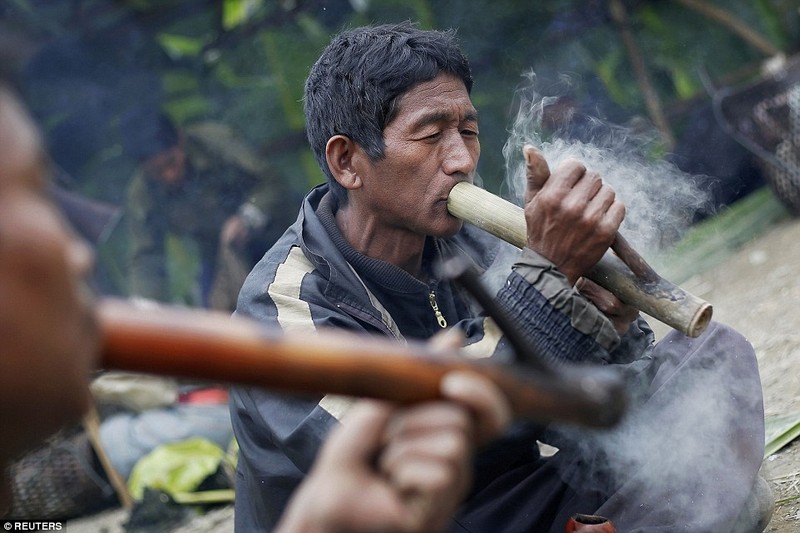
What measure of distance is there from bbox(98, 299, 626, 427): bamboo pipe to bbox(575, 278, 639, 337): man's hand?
4.47 feet

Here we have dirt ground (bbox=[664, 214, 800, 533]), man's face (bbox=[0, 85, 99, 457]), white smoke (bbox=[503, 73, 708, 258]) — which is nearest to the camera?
man's face (bbox=[0, 85, 99, 457])

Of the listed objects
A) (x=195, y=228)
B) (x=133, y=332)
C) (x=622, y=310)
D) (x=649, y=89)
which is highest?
(x=133, y=332)

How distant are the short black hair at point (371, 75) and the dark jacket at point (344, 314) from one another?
0.84 feet

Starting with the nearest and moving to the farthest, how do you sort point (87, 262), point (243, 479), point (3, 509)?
point (87, 262) < point (3, 509) < point (243, 479)

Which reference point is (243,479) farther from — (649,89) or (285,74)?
(649,89)

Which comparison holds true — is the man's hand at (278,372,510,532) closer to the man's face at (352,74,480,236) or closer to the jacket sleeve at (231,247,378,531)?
the jacket sleeve at (231,247,378,531)

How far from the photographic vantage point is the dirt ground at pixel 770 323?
351cm

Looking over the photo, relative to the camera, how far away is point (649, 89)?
9.21 meters

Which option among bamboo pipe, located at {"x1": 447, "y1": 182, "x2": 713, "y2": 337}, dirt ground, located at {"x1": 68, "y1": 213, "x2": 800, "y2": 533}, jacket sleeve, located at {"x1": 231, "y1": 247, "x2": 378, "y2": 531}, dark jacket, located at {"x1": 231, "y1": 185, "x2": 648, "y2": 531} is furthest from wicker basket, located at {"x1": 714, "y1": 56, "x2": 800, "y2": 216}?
jacket sleeve, located at {"x1": 231, "y1": 247, "x2": 378, "y2": 531}

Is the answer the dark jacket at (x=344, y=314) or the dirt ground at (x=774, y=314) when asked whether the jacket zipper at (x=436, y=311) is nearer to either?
the dark jacket at (x=344, y=314)

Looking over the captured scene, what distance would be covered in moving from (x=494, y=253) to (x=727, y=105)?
5.59 meters

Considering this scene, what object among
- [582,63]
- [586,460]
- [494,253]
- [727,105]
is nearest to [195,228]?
[582,63]

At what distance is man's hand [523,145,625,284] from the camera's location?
2.38 metres

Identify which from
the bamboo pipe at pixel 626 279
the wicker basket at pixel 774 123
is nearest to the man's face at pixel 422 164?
the bamboo pipe at pixel 626 279
